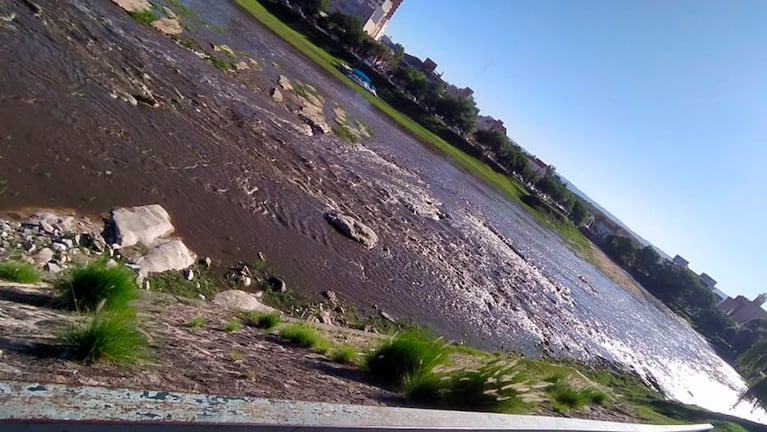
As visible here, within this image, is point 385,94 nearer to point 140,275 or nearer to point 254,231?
point 254,231

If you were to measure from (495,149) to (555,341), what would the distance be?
2899 inches

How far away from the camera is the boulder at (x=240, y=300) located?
9.41 meters

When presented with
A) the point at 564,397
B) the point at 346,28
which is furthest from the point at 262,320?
the point at 346,28

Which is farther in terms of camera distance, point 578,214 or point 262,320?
point 578,214

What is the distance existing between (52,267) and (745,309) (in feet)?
527

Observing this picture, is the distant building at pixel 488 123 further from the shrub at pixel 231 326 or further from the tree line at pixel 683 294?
the shrub at pixel 231 326

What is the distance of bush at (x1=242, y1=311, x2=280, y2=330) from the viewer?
737 cm

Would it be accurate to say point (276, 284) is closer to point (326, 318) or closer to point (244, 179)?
point (326, 318)

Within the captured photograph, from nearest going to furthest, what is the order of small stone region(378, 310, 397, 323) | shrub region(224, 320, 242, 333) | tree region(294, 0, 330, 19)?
shrub region(224, 320, 242, 333) → small stone region(378, 310, 397, 323) → tree region(294, 0, 330, 19)

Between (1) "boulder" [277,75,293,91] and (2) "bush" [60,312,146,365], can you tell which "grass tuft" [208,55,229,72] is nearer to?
(1) "boulder" [277,75,293,91]

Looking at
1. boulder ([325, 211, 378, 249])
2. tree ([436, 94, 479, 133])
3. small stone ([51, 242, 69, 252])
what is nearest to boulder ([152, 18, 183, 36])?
boulder ([325, 211, 378, 249])

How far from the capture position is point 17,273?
5.93 meters

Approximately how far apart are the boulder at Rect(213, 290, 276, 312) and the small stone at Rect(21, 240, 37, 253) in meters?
3.11

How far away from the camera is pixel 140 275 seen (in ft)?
27.8
